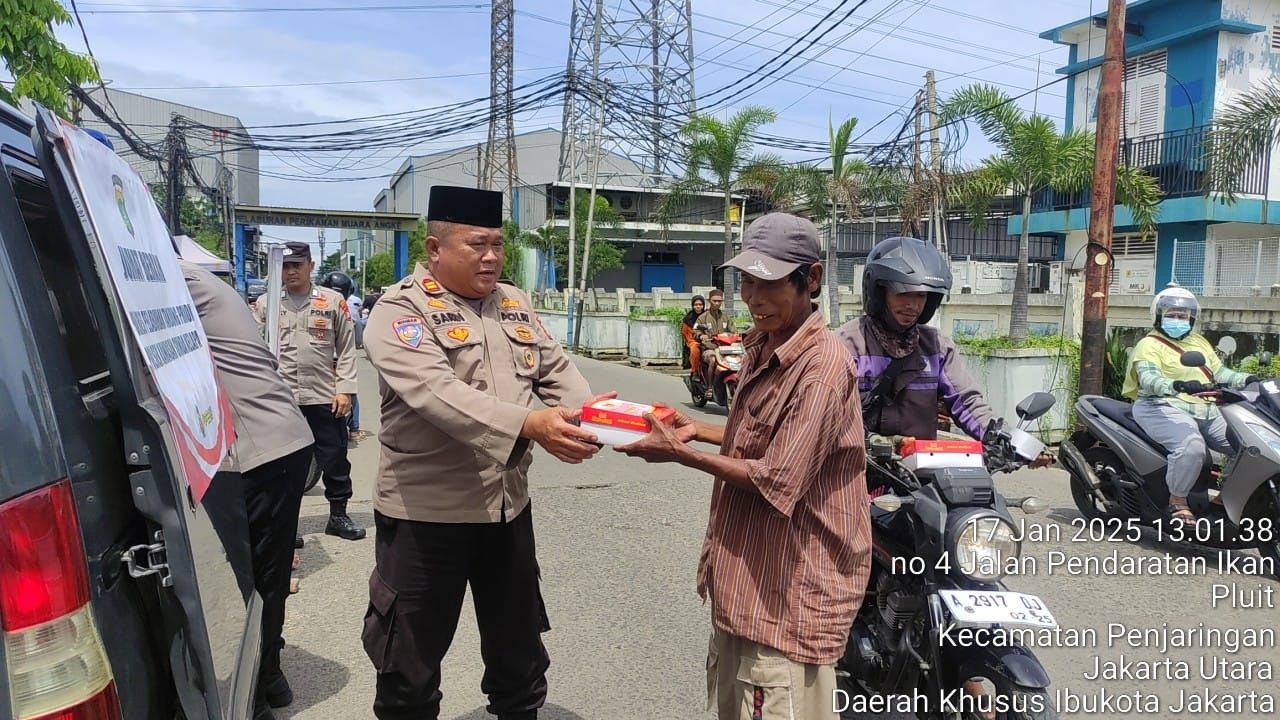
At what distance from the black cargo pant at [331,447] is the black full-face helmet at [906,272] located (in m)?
3.79

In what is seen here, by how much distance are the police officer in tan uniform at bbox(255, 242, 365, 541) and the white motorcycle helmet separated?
17.5 ft

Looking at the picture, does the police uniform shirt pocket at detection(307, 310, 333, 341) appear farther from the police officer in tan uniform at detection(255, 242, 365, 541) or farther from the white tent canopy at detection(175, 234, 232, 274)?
the white tent canopy at detection(175, 234, 232, 274)

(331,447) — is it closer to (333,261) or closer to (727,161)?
(727,161)

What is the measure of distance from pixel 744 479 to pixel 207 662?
1246 millimetres

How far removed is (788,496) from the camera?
7.22 feet

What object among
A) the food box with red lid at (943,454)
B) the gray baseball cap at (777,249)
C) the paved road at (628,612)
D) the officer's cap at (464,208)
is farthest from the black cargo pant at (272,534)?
the food box with red lid at (943,454)

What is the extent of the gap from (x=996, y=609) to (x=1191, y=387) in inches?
141

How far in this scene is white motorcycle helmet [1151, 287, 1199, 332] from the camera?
588cm

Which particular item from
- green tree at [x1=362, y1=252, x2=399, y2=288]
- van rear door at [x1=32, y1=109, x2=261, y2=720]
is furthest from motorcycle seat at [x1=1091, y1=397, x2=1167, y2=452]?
green tree at [x1=362, y1=252, x2=399, y2=288]

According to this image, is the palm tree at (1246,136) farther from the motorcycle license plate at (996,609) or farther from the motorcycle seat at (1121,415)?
the motorcycle license plate at (996,609)

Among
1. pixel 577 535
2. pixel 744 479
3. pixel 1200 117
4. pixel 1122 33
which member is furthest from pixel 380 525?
pixel 1200 117

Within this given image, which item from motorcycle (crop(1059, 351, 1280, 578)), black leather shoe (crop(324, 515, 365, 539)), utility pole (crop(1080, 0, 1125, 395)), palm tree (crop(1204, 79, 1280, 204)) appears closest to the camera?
motorcycle (crop(1059, 351, 1280, 578))

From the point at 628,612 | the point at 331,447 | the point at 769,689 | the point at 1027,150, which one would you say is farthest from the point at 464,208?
the point at 1027,150

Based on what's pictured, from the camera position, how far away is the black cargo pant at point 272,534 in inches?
135
